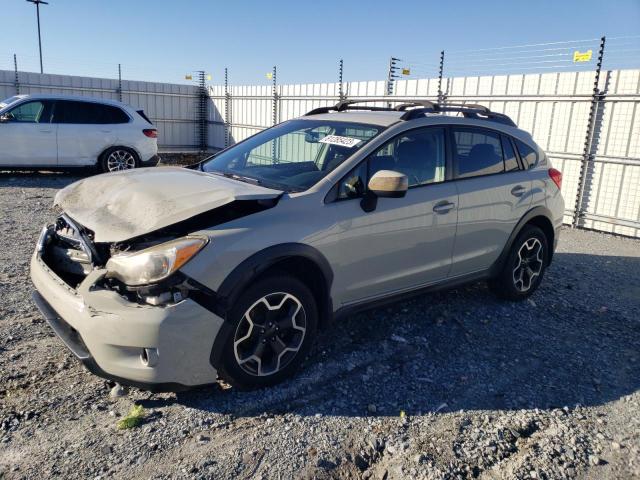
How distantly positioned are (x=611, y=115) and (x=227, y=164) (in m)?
7.02

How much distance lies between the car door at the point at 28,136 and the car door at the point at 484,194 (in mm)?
9518

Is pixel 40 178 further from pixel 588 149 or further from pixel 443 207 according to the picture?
pixel 588 149

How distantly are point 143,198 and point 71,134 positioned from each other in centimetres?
910

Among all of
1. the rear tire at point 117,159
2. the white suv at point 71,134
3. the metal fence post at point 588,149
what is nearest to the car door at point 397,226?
the metal fence post at point 588,149

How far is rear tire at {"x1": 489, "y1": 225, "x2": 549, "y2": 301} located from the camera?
Answer: 5.03 metres

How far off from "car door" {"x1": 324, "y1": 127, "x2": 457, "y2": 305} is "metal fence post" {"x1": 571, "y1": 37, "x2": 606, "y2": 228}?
5713 mm

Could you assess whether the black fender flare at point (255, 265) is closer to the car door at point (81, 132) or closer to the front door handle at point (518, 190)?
the front door handle at point (518, 190)

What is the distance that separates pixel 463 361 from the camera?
4.01 metres

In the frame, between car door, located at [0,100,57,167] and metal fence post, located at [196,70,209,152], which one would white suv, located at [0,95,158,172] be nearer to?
car door, located at [0,100,57,167]

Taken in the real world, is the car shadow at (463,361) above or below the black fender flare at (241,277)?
below

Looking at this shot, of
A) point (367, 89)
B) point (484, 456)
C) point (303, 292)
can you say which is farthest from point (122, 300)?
point (367, 89)

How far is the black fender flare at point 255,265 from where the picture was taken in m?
3.04

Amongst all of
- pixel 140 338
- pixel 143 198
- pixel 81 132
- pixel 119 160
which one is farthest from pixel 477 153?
pixel 81 132

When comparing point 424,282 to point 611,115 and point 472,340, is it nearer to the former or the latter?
point 472,340
